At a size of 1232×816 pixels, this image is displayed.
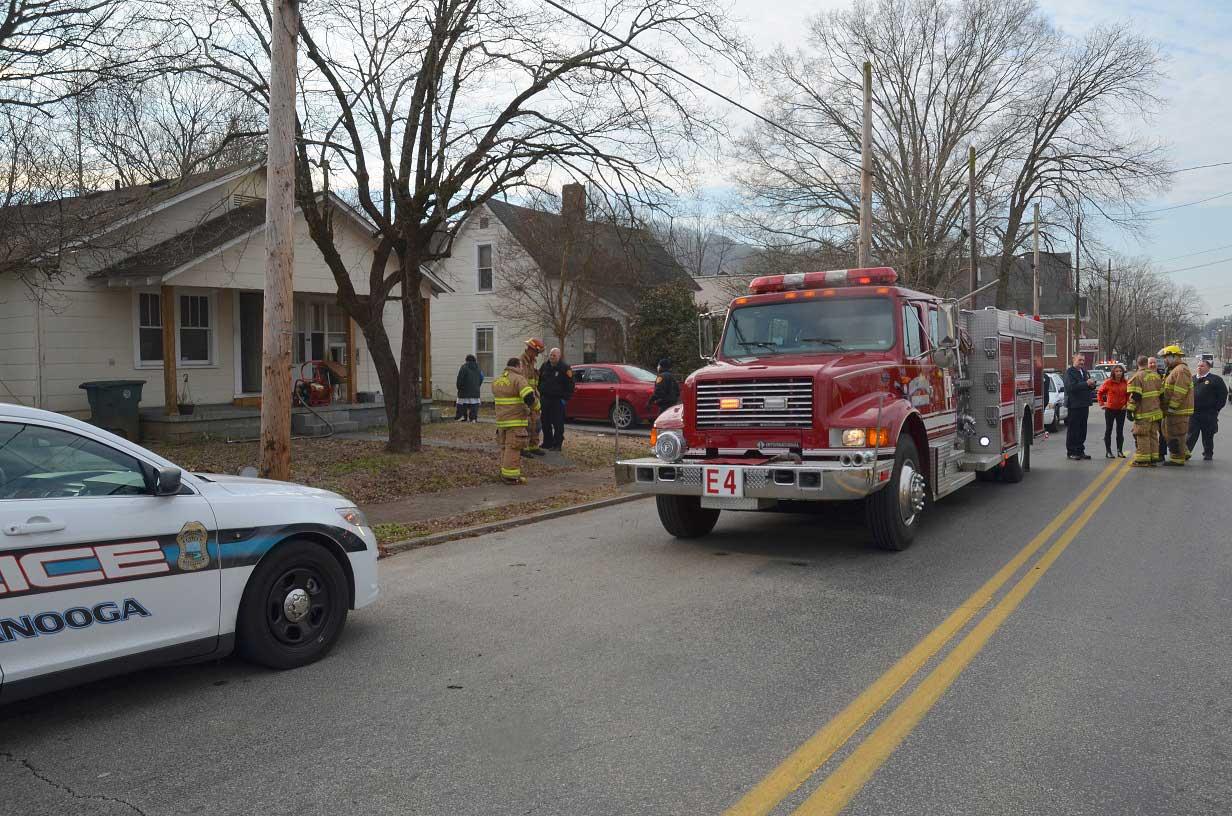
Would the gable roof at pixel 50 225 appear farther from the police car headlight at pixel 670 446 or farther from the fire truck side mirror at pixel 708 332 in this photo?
the police car headlight at pixel 670 446

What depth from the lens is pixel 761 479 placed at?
781cm

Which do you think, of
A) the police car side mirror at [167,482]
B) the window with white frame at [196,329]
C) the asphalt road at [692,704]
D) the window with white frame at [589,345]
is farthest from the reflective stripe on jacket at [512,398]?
the window with white frame at [589,345]

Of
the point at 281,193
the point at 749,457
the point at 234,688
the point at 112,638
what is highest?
the point at 281,193

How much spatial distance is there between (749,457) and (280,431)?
185 inches

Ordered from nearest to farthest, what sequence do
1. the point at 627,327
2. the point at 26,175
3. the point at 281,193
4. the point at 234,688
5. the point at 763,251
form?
the point at 234,688
the point at 281,193
the point at 26,175
the point at 627,327
the point at 763,251

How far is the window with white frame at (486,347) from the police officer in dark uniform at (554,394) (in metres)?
17.1

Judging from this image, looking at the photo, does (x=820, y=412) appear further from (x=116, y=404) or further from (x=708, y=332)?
(x=116, y=404)

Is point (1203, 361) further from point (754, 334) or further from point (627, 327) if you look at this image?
point (627, 327)

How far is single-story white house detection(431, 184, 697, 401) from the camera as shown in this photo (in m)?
30.8

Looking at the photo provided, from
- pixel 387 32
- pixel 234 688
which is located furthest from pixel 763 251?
pixel 234 688

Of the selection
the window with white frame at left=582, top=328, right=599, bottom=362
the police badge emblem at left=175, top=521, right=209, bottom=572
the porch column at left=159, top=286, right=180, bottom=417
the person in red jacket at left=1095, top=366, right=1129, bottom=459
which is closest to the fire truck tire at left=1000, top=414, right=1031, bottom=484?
the person in red jacket at left=1095, top=366, right=1129, bottom=459

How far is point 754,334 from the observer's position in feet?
31.6

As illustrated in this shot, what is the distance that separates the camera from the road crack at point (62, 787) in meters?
3.66

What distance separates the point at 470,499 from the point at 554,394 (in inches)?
184
